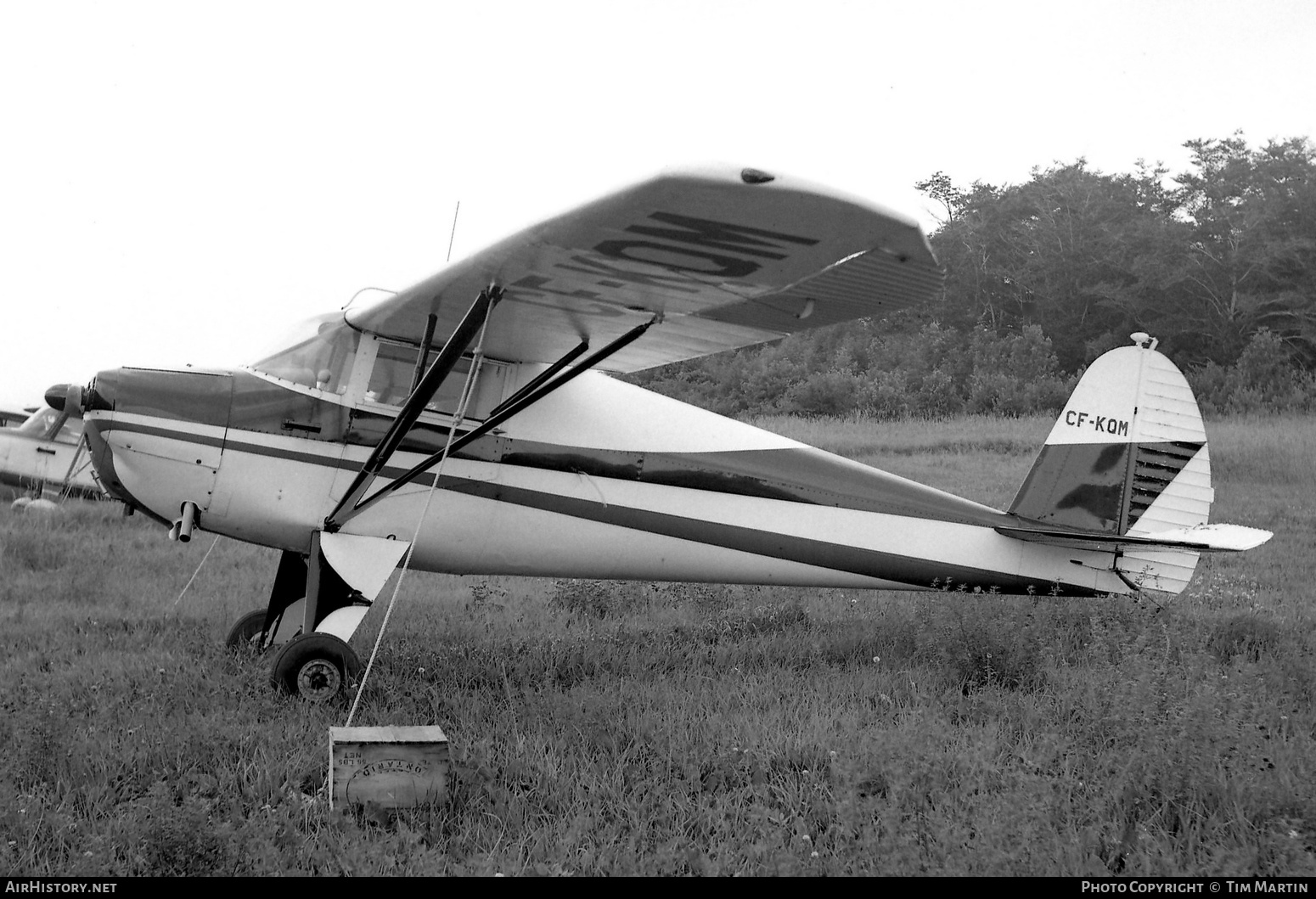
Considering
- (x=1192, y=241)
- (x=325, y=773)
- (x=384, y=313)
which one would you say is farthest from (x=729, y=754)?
(x=1192, y=241)

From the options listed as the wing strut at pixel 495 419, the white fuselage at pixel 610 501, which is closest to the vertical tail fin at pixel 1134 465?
the white fuselage at pixel 610 501

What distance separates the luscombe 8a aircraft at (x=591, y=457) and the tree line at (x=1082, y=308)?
17.8 metres

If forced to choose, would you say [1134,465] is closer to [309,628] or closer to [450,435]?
[450,435]

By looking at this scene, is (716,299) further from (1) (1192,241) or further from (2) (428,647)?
(1) (1192,241)

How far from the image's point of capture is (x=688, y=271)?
13.9ft

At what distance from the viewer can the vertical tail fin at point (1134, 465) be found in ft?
21.0

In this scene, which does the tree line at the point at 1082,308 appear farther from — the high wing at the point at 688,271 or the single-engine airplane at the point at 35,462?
the high wing at the point at 688,271

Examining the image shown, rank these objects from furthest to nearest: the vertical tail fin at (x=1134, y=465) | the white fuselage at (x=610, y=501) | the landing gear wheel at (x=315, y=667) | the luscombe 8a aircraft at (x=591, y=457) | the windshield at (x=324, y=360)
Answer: the vertical tail fin at (x=1134, y=465) < the windshield at (x=324, y=360) < the white fuselage at (x=610, y=501) < the landing gear wheel at (x=315, y=667) < the luscombe 8a aircraft at (x=591, y=457)

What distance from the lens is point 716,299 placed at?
4.57 meters

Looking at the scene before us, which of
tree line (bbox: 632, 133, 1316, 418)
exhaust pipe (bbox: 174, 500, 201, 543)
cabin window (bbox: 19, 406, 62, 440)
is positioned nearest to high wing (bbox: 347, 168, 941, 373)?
exhaust pipe (bbox: 174, 500, 201, 543)

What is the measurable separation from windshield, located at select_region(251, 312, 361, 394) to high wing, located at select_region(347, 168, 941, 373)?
0.66 feet

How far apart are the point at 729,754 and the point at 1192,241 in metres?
33.3

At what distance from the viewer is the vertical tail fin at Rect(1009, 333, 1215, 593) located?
6.41 m

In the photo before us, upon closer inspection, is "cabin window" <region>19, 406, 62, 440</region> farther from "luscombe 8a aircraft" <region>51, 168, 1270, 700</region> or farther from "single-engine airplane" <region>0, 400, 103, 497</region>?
"luscombe 8a aircraft" <region>51, 168, 1270, 700</region>
